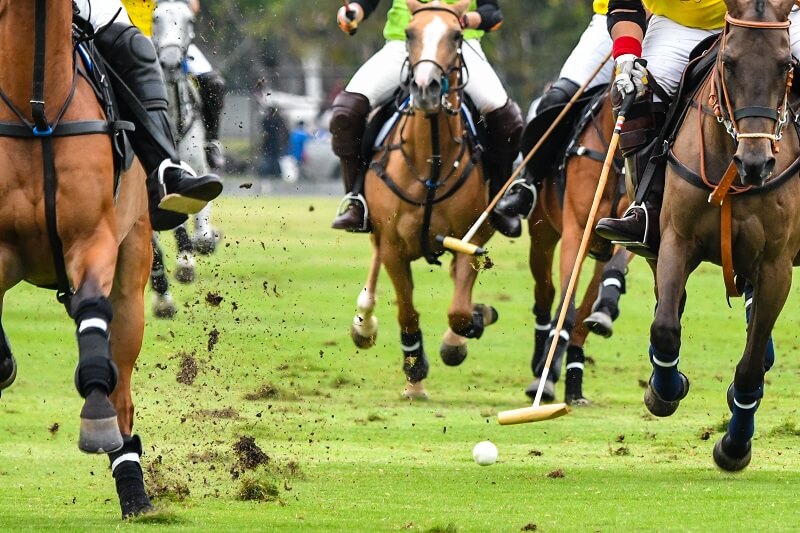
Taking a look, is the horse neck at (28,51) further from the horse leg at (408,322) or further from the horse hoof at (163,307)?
the horse hoof at (163,307)

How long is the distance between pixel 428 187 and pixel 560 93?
121 cm

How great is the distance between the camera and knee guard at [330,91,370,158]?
1369cm

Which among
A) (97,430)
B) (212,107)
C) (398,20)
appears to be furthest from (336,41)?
(97,430)

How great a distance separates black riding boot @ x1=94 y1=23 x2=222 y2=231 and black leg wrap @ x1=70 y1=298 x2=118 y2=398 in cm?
122

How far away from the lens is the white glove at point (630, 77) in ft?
31.2

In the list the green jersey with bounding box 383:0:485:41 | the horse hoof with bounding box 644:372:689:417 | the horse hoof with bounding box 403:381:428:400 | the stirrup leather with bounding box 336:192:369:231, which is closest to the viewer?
the horse hoof with bounding box 644:372:689:417

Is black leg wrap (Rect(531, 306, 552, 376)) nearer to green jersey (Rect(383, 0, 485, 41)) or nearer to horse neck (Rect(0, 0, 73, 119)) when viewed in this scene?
green jersey (Rect(383, 0, 485, 41))

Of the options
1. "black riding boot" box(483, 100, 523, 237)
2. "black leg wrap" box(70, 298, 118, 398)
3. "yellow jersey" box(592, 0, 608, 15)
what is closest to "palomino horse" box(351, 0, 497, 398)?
"black riding boot" box(483, 100, 523, 237)

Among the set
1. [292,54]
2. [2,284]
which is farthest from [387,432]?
[292,54]

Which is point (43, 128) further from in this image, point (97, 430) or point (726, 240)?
point (726, 240)

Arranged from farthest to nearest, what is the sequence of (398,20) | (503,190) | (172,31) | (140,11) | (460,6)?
(172,31), (398,20), (460,6), (503,190), (140,11)

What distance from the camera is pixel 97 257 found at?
25.8ft

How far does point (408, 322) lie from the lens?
1335 cm

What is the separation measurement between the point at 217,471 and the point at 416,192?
3.75 m
